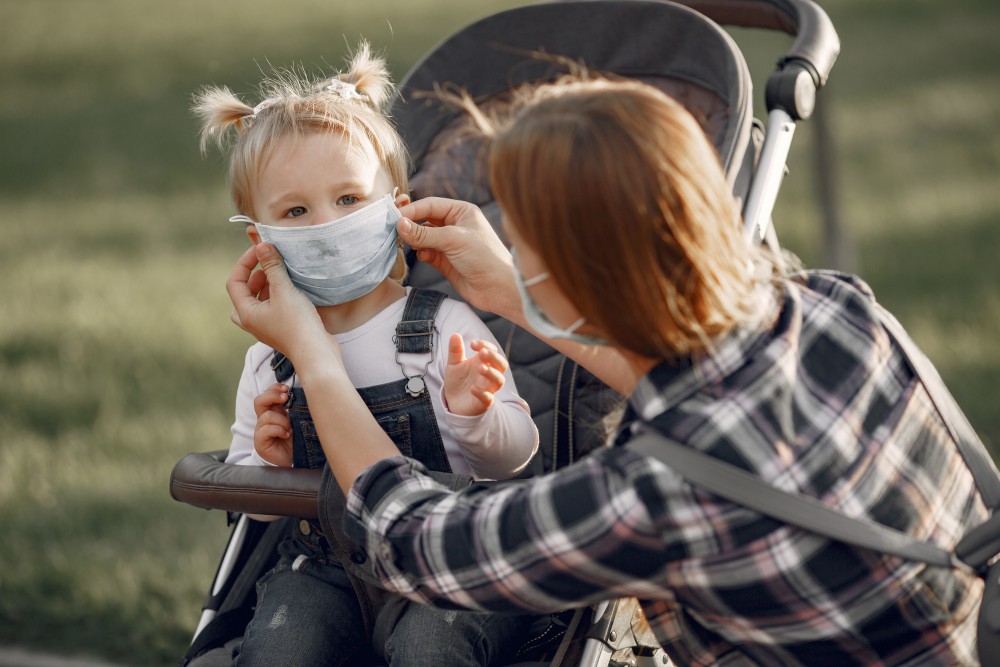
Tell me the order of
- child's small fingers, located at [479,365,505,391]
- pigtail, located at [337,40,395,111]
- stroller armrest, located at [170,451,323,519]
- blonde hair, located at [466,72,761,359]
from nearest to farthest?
blonde hair, located at [466,72,761,359]
stroller armrest, located at [170,451,323,519]
child's small fingers, located at [479,365,505,391]
pigtail, located at [337,40,395,111]

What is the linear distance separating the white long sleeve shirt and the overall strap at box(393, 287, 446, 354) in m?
0.02

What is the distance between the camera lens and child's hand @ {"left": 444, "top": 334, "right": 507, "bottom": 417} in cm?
208

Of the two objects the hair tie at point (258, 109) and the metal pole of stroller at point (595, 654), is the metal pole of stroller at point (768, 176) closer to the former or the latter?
the metal pole of stroller at point (595, 654)

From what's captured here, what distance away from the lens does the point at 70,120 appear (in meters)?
11.6

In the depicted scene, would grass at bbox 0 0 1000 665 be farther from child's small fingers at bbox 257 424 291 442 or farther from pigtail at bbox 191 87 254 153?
pigtail at bbox 191 87 254 153

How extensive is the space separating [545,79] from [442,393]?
1.01 metres

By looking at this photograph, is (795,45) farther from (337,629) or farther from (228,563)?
(228,563)

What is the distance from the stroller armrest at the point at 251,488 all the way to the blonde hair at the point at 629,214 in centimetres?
62

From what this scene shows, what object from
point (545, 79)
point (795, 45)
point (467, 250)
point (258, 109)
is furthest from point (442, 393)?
point (795, 45)

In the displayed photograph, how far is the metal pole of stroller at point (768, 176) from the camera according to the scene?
234cm

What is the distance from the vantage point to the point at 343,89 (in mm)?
2539

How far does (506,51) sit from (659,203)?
150cm

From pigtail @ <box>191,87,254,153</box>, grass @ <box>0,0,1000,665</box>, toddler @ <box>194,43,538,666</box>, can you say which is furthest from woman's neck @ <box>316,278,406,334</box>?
grass @ <box>0,0,1000,665</box>

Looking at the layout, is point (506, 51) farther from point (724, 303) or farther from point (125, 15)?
point (125, 15)
